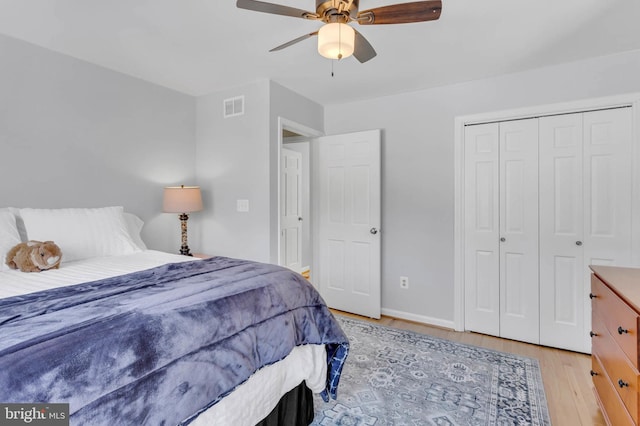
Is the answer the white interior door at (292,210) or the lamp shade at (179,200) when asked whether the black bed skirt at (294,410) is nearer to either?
the lamp shade at (179,200)

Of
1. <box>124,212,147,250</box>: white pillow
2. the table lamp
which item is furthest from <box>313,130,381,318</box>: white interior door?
<box>124,212,147,250</box>: white pillow

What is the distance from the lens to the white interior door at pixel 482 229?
2977mm

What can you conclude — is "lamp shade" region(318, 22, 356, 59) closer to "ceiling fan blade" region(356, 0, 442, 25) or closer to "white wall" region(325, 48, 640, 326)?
"ceiling fan blade" region(356, 0, 442, 25)

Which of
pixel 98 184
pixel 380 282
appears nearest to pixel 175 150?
pixel 98 184

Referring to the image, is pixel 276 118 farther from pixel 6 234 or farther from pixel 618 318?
pixel 618 318

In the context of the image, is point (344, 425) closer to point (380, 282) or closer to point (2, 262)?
point (380, 282)

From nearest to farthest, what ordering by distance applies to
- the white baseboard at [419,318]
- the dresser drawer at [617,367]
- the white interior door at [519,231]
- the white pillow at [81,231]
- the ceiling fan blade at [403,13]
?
the dresser drawer at [617,367], the ceiling fan blade at [403,13], the white pillow at [81,231], the white interior door at [519,231], the white baseboard at [419,318]

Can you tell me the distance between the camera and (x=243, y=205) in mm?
3211

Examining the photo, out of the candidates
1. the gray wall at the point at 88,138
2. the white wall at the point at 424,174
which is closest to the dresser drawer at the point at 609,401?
the white wall at the point at 424,174

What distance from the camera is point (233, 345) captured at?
127 centimetres

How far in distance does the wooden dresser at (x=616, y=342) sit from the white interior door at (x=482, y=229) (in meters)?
1.11

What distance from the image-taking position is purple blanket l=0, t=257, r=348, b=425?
0.87 m

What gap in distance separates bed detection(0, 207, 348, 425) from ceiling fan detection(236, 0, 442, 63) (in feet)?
4.00

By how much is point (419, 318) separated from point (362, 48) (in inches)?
103
